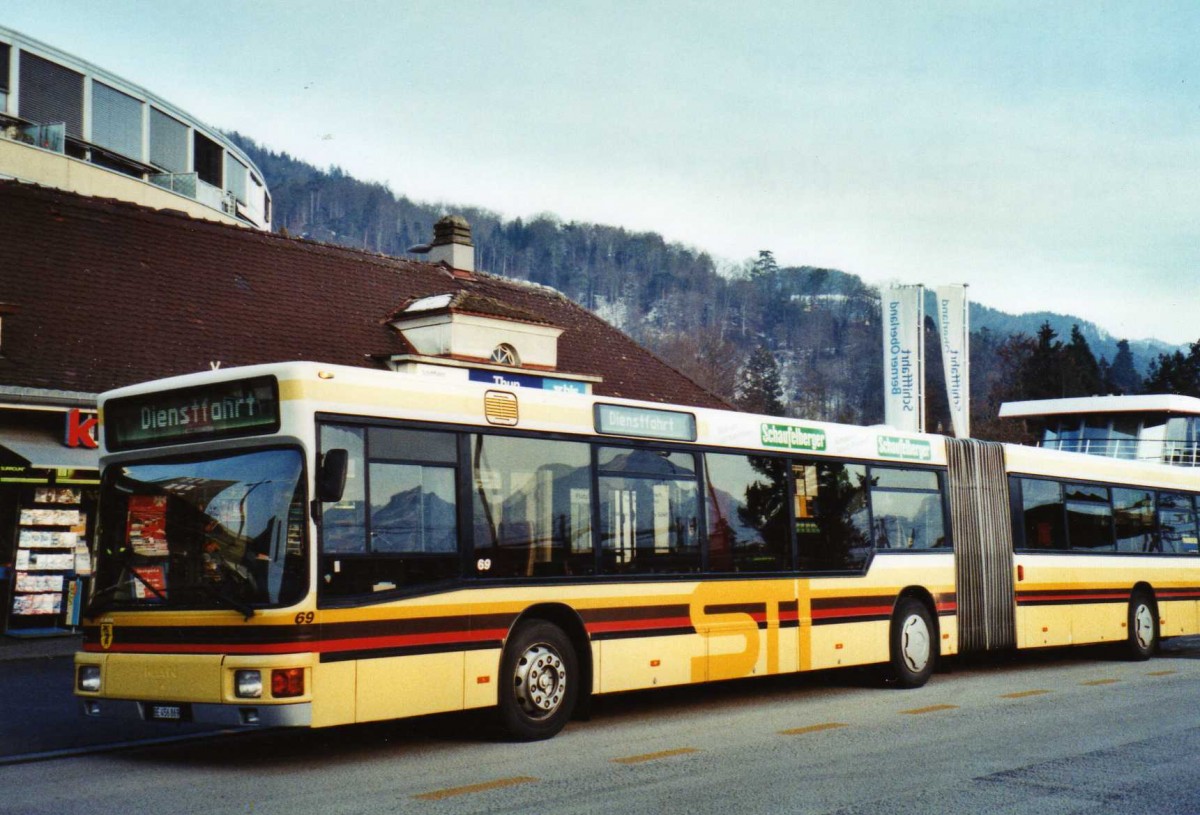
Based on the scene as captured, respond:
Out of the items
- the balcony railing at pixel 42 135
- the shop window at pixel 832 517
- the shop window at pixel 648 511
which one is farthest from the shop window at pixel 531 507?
the balcony railing at pixel 42 135

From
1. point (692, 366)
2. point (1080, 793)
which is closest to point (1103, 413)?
point (1080, 793)

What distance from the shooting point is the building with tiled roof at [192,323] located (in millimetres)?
19047

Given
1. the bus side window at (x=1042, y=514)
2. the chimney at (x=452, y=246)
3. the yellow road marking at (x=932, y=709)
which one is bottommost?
the yellow road marking at (x=932, y=709)

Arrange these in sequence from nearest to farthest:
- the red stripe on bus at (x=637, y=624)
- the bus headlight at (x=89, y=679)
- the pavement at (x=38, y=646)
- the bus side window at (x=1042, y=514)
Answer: the bus headlight at (x=89, y=679) < the red stripe on bus at (x=637, y=624) < the bus side window at (x=1042, y=514) < the pavement at (x=38, y=646)

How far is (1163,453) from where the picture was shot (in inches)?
1314

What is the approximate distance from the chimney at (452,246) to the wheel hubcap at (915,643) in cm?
1914

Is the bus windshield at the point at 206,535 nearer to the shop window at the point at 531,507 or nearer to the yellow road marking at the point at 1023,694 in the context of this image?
the shop window at the point at 531,507

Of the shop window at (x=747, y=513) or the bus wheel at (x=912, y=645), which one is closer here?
the shop window at (x=747, y=513)

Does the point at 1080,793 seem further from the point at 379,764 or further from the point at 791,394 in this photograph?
the point at 791,394

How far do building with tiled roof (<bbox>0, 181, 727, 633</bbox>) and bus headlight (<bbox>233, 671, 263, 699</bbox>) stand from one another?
36.4 ft

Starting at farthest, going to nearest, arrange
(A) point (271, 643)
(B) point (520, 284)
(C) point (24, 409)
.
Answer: (B) point (520, 284) → (C) point (24, 409) → (A) point (271, 643)

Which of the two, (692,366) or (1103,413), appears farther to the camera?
(692,366)

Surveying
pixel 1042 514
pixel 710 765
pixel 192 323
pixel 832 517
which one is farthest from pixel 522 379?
pixel 710 765

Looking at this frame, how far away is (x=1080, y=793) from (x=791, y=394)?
5606 inches
